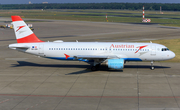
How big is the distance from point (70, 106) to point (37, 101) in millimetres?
3687

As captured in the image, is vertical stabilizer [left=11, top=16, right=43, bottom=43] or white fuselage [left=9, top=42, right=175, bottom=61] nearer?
white fuselage [left=9, top=42, right=175, bottom=61]

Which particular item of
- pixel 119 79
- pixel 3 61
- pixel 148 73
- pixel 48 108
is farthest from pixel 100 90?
pixel 3 61

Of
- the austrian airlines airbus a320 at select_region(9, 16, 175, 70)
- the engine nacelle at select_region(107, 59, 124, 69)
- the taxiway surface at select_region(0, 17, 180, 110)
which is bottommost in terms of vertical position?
the taxiway surface at select_region(0, 17, 180, 110)

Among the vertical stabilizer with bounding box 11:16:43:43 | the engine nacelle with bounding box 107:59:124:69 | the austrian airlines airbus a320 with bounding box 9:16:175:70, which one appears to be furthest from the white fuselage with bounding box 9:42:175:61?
the engine nacelle with bounding box 107:59:124:69

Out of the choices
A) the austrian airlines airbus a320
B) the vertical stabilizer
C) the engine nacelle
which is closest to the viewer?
the engine nacelle

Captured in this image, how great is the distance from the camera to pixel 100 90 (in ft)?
87.4

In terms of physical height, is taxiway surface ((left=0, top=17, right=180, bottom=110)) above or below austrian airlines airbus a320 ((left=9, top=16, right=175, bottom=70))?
below

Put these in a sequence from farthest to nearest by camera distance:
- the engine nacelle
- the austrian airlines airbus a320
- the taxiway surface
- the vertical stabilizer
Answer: the vertical stabilizer < the austrian airlines airbus a320 < the engine nacelle < the taxiway surface

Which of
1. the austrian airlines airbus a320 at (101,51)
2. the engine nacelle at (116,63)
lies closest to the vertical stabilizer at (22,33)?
the austrian airlines airbus a320 at (101,51)

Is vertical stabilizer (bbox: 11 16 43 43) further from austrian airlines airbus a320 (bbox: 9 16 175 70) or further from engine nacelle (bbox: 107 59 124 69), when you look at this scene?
engine nacelle (bbox: 107 59 124 69)

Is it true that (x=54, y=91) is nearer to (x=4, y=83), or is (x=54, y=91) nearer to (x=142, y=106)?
(x=4, y=83)

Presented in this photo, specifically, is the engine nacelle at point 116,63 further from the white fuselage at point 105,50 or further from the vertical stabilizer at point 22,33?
the vertical stabilizer at point 22,33

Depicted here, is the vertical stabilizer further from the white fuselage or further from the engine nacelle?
the engine nacelle

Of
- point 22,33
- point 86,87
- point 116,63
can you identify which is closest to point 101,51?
point 116,63
